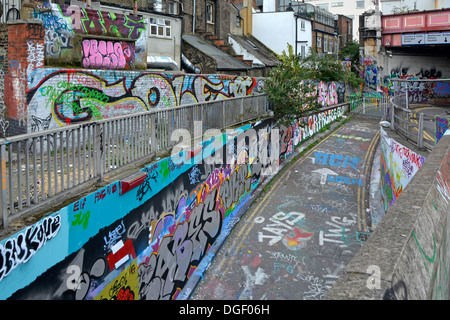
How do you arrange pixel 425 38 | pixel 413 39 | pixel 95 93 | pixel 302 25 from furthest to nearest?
pixel 302 25 → pixel 413 39 → pixel 425 38 → pixel 95 93

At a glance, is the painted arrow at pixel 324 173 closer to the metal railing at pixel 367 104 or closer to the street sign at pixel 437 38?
the metal railing at pixel 367 104

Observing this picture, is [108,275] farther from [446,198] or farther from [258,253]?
[258,253]

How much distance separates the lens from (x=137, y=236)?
7.55m

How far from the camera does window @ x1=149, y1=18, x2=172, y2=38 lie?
22.4m

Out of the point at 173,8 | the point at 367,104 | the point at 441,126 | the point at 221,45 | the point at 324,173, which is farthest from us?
the point at 367,104

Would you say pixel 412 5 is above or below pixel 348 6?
below

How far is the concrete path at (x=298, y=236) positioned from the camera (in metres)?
10.6

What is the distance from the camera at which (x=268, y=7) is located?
42.1 m

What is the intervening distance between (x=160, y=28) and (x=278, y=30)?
56.8 ft

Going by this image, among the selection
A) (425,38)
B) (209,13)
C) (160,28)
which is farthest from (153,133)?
(425,38)

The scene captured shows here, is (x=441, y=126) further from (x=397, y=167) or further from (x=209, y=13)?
(x=209, y=13)

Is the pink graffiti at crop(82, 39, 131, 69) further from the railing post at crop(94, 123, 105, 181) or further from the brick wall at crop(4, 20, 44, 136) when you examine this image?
the railing post at crop(94, 123, 105, 181)

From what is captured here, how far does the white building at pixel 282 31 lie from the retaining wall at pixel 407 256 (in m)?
34.0

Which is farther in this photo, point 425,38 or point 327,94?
point 327,94
